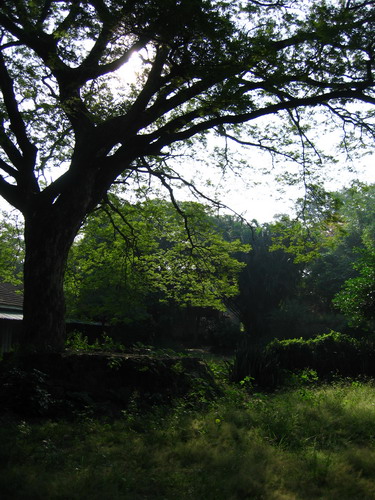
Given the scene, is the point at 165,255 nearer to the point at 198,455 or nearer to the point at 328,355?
the point at 328,355

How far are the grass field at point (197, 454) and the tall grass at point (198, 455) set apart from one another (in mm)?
11

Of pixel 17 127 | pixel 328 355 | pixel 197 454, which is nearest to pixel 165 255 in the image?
pixel 328 355

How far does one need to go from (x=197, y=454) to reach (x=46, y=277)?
4.89m

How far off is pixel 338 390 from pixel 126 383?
4.44 metres

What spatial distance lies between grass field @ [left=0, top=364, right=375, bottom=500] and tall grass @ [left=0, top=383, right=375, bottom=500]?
1cm

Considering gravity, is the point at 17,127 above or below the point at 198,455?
above

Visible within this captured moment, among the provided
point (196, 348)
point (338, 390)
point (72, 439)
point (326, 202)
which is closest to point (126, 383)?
point (72, 439)

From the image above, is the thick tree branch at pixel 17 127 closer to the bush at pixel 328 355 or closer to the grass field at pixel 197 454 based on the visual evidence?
the grass field at pixel 197 454

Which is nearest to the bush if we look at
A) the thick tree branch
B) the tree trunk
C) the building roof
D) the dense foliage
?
the dense foliage

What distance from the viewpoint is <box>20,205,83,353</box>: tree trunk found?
8617 mm

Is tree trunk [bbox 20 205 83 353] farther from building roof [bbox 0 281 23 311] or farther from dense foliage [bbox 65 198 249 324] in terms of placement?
building roof [bbox 0 281 23 311]

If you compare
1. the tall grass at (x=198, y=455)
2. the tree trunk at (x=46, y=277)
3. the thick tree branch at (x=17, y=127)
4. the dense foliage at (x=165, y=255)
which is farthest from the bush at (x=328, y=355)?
the thick tree branch at (x=17, y=127)

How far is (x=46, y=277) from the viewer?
28.8 feet

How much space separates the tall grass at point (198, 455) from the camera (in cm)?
430
